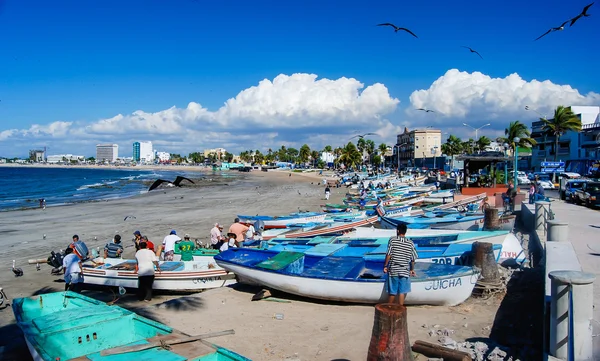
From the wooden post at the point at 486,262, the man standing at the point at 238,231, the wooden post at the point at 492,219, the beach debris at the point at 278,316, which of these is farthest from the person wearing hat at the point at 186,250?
the wooden post at the point at 492,219

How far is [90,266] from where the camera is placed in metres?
14.0

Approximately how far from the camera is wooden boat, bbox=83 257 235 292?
13.1m

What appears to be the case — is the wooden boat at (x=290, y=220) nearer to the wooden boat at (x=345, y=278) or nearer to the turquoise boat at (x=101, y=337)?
the wooden boat at (x=345, y=278)

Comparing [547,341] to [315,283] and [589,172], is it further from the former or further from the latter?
[589,172]

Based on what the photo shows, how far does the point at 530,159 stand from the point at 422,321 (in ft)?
254

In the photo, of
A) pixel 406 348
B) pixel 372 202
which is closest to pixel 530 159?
pixel 372 202

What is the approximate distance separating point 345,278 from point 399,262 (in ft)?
7.18

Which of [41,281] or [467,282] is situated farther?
[41,281]

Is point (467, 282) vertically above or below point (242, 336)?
above

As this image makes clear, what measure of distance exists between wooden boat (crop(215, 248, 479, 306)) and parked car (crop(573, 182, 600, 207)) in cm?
2009

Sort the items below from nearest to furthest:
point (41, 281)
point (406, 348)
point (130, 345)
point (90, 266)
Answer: point (406, 348)
point (130, 345)
point (90, 266)
point (41, 281)

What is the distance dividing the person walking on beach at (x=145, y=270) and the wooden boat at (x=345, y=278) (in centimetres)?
178

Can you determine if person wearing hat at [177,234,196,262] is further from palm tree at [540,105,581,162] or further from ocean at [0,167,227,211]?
palm tree at [540,105,581,162]

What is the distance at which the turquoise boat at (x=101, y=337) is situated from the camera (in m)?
6.81
